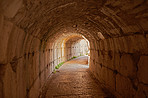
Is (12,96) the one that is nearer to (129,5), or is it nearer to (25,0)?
(25,0)

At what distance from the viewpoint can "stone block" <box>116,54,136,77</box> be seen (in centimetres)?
308

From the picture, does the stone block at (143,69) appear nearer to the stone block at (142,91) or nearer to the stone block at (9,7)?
the stone block at (142,91)

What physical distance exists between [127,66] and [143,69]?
692 mm

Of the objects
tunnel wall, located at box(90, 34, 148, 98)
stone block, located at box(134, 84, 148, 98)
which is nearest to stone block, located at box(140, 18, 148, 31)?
tunnel wall, located at box(90, 34, 148, 98)

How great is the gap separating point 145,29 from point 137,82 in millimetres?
1450

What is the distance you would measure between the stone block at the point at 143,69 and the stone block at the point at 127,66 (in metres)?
0.26

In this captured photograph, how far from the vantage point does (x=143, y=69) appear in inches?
104

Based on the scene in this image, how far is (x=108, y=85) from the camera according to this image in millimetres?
4840

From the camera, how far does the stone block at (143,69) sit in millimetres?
2551

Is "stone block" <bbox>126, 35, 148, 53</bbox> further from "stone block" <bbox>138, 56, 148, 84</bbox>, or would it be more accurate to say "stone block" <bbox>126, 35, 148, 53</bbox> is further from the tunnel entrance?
the tunnel entrance

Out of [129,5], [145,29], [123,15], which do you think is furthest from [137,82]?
[129,5]

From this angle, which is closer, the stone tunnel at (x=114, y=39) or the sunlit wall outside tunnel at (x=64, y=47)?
the stone tunnel at (x=114, y=39)

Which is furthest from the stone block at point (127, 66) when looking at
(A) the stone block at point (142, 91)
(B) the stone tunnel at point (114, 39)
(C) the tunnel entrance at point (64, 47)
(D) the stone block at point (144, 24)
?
(C) the tunnel entrance at point (64, 47)

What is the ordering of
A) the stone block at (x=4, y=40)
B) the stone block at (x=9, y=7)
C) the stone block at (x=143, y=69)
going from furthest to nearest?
the stone block at (x=143, y=69)
the stone block at (x=4, y=40)
the stone block at (x=9, y=7)
